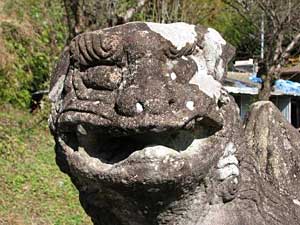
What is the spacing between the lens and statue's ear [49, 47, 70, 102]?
132cm

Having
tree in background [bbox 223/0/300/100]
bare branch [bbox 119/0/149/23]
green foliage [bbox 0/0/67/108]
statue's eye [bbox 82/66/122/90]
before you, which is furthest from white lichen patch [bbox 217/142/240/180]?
tree in background [bbox 223/0/300/100]

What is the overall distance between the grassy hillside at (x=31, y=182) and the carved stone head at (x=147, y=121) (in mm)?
3204

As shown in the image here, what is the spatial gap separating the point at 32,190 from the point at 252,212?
3928 millimetres

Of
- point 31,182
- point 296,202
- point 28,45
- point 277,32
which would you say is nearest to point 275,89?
point 277,32

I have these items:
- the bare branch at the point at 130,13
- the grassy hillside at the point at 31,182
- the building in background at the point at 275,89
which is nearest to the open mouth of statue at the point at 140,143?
the grassy hillside at the point at 31,182

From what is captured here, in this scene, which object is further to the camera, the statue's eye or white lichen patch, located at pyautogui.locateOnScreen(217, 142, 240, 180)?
white lichen patch, located at pyautogui.locateOnScreen(217, 142, 240, 180)

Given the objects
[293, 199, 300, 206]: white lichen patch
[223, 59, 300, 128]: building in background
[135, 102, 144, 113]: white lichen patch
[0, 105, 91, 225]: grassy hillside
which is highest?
[135, 102, 144, 113]: white lichen patch

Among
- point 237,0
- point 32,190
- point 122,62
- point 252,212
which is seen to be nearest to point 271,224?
point 252,212

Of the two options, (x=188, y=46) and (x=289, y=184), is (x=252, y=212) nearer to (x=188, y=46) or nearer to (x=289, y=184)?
(x=289, y=184)

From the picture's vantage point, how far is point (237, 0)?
9.98 m

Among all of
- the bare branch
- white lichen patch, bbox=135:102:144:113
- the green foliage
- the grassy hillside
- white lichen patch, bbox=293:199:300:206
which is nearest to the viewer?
white lichen patch, bbox=135:102:144:113

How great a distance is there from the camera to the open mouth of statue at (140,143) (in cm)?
119

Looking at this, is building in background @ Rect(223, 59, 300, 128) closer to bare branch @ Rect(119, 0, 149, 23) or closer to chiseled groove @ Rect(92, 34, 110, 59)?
bare branch @ Rect(119, 0, 149, 23)

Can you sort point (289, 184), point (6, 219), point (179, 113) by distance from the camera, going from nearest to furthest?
point (179, 113) < point (289, 184) < point (6, 219)
